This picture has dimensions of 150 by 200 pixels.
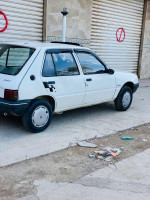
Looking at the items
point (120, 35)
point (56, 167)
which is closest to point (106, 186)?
point (56, 167)

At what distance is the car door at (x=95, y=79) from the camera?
243 inches

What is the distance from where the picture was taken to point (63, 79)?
566 centimetres

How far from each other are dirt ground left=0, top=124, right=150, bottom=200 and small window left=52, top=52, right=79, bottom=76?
57.2 inches

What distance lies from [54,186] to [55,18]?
7.09 m

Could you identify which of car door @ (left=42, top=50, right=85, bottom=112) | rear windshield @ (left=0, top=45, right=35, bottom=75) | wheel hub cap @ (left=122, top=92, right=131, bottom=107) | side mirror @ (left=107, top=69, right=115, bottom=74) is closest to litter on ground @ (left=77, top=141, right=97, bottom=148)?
car door @ (left=42, top=50, right=85, bottom=112)

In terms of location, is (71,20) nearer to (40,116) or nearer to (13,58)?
(13,58)

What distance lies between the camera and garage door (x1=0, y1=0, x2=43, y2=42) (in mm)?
8445

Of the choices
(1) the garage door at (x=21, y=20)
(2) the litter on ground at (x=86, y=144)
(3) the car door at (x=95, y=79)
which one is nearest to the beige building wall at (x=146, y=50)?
(1) the garage door at (x=21, y=20)

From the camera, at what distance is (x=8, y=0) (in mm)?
8383

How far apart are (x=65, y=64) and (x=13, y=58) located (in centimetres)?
103

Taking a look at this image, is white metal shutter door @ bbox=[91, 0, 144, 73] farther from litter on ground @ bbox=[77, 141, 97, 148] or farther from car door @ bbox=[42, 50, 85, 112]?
litter on ground @ bbox=[77, 141, 97, 148]

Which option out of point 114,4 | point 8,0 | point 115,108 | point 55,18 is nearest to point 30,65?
point 115,108

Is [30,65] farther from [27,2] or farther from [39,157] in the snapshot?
[27,2]

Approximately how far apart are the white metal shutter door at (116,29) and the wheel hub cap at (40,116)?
21.3 feet
